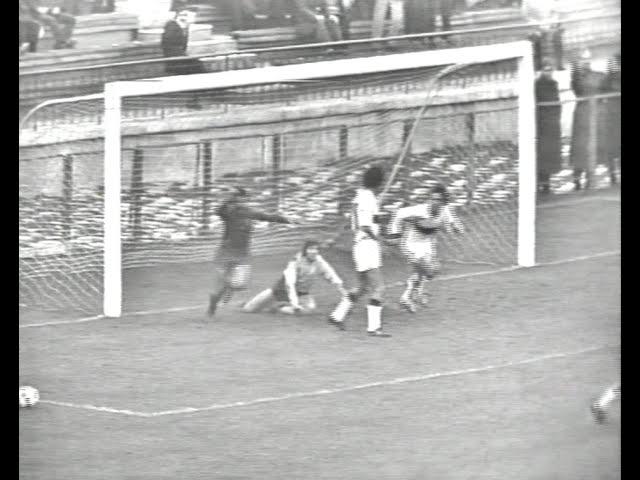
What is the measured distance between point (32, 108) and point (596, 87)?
372cm

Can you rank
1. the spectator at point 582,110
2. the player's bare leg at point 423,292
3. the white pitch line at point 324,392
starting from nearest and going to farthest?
1. the white pitch line at point 324,392
2. the player's bare leg at point 423,292
3. the spectator at point 582,110

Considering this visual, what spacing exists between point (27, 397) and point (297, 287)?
5.90ft

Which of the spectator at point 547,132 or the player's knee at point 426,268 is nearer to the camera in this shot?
the player's knee at point 426,268

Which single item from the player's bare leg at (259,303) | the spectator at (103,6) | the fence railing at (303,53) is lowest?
the player's bare leg at (259,303)

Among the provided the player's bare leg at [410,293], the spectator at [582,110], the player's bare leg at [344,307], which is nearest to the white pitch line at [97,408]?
the player's bare leg at [344,307]

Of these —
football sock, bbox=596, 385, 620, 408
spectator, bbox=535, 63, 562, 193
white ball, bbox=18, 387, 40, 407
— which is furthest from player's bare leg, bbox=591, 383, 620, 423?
white ball, bbox=18, 387, 40, 407

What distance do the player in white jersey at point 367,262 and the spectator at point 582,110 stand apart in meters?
1.69

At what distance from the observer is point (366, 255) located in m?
8.55

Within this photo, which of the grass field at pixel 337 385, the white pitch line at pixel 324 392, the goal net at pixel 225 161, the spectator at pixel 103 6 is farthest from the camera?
the goal net at pixel 225 161

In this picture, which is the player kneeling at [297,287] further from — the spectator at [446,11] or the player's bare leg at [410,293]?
the spectator at [446,11]

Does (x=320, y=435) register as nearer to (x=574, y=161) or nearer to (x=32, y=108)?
(x=32, y=108)

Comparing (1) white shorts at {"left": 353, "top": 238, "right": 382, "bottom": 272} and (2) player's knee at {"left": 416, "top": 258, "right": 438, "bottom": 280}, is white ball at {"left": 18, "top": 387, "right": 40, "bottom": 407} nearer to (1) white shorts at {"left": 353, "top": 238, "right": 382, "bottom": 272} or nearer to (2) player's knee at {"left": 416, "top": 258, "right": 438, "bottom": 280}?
(1) white shorts at {"left": 353, "top": 238, "right": 382, "bottom": 272}

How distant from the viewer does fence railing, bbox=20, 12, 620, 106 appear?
26.5 ft

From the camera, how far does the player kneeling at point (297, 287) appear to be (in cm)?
869
